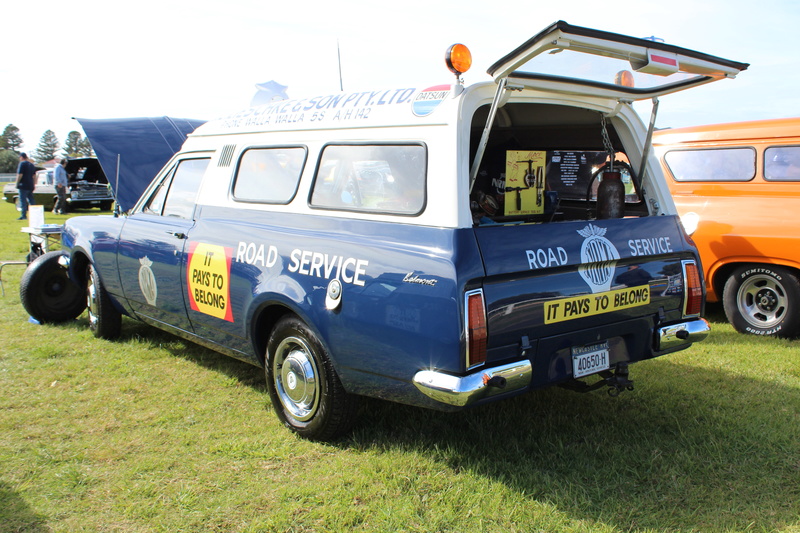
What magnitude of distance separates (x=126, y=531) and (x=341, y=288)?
1512 mm

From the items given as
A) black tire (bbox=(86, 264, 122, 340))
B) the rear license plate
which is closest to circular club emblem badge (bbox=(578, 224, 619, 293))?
the rear license plate

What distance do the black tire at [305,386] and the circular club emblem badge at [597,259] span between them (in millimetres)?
1465

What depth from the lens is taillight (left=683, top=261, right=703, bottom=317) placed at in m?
3.75

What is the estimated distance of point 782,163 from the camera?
5.96 metres

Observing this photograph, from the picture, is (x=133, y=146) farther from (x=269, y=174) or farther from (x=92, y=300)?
(x=269, y=174)

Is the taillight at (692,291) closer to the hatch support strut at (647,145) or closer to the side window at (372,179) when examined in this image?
the hatch support strut at (647,145)

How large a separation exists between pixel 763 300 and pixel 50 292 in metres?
7.10

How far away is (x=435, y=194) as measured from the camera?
3.05 metres

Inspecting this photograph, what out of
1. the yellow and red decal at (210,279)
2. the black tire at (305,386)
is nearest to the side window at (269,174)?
the yellow and red decal at (210,279)

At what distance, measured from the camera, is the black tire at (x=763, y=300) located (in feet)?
18.7

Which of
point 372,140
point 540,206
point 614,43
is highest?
point 614,43

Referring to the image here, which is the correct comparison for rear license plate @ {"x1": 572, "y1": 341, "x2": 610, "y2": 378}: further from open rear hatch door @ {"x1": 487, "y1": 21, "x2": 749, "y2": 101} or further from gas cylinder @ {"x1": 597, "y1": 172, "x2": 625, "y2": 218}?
open rear hatch door @ {"x1": 487, "y1": 21, "x2": 749, "y2": 101}

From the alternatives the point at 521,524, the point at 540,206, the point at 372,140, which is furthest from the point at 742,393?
the point at 372,140

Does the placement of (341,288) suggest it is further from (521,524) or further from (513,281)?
(521,524)
